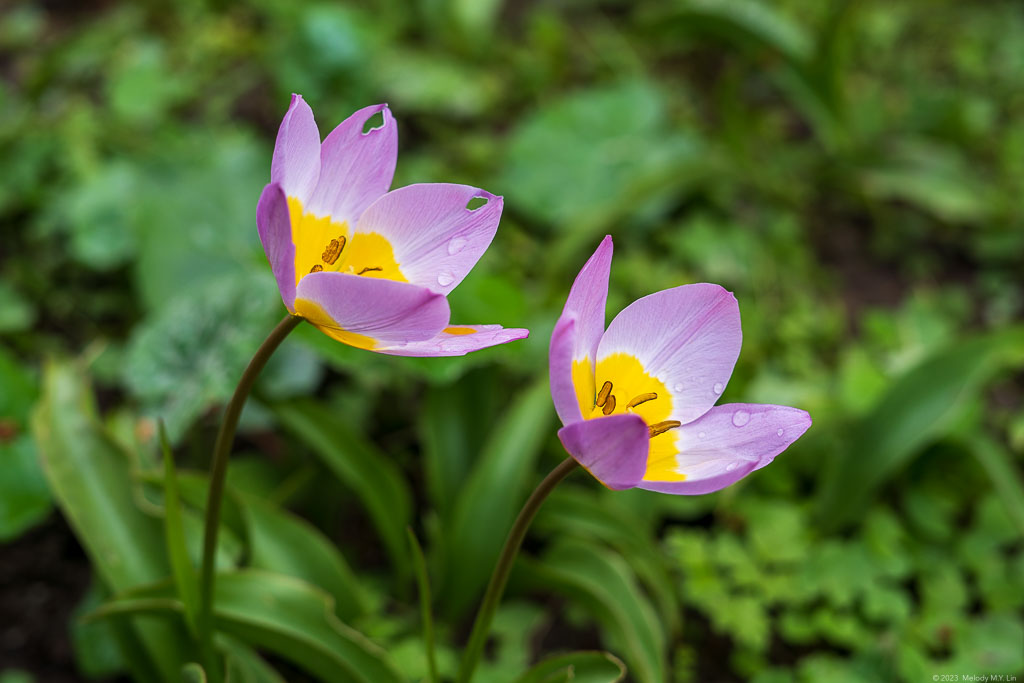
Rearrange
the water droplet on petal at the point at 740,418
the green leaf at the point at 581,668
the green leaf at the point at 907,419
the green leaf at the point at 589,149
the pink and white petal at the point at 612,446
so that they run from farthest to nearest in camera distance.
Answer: the green leaf at the point at 589,149 → the green leaf at the point at 907,419 → the green leaf at the point at 581,668 → the water droplet on petal at the point at 740,418 → the pink and white petal at the point at 612,446

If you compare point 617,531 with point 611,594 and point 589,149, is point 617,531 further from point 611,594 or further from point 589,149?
point 589,149

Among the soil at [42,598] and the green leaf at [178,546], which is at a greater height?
the green leaf at [178,546]

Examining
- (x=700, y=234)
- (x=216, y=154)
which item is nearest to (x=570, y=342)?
(x=700, y=234)

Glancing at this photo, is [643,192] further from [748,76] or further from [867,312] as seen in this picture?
[748,76]

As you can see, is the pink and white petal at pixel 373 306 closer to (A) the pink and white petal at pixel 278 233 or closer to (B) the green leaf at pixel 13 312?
(A) the pink and white petal at pixel 278 233

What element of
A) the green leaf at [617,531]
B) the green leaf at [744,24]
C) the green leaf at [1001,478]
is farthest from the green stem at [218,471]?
the green leaf at [744,24]
